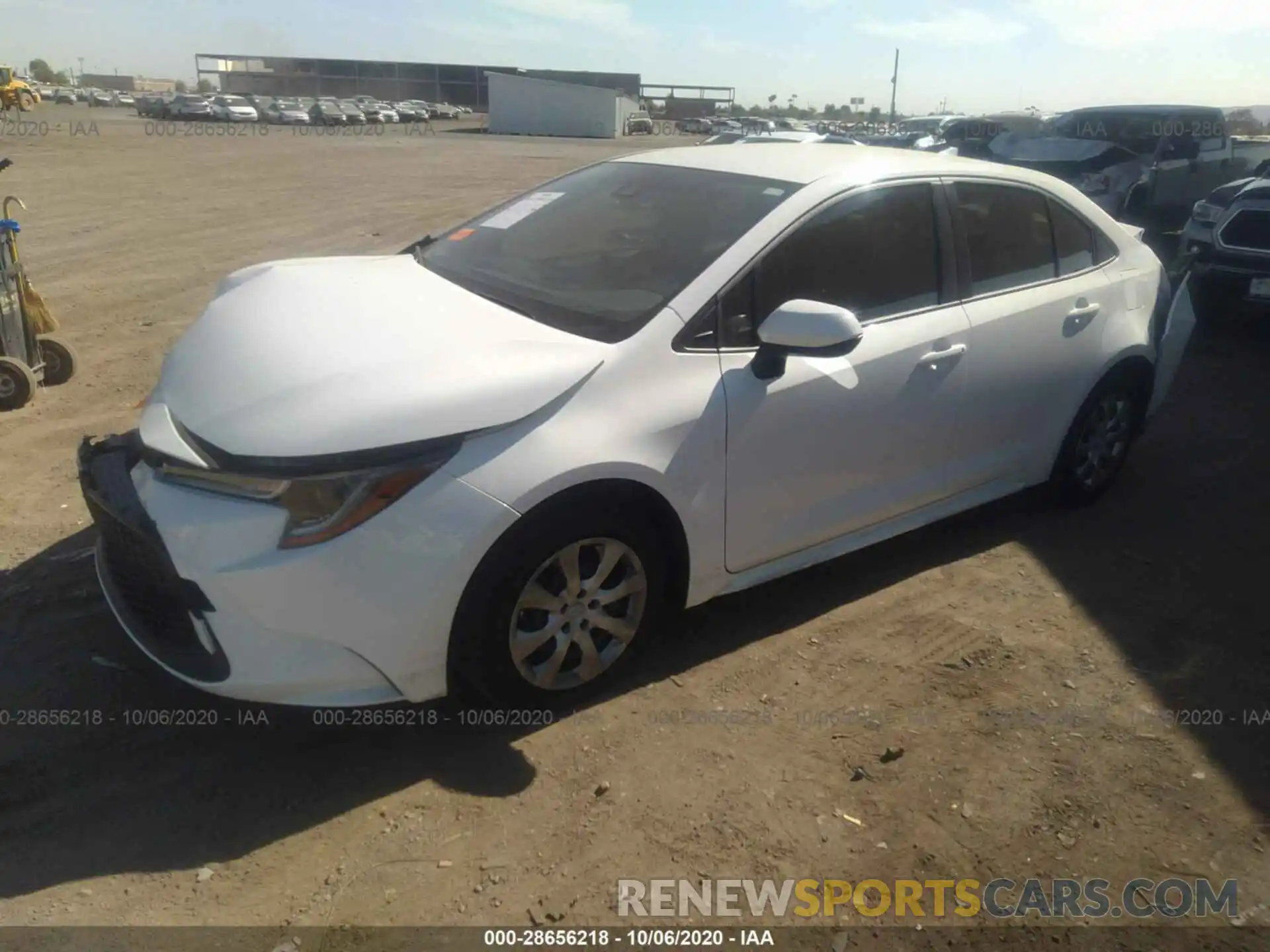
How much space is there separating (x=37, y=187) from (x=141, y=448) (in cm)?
1634

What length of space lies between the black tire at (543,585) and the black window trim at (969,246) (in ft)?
5.79

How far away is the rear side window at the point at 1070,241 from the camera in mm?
4348

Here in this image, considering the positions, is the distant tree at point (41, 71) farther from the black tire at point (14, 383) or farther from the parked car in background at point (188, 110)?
the black tire at point (14, 383)

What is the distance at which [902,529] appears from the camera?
12.8 feet

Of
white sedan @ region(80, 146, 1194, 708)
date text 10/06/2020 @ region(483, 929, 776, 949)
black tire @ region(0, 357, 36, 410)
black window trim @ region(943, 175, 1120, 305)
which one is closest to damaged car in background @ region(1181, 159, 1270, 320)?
black window trim @ region(943, 175, 1120, 305)

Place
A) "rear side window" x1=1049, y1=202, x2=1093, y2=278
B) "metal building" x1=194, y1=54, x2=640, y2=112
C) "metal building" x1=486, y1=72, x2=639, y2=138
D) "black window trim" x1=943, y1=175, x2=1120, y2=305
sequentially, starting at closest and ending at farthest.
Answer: "black window trim" x1=943, y1=175, x2=1120, y2=305 → "rear side window" x1=1049, y1=202, x2=1093, y2=278 → "metal building" x1=486, y1=72, x2=639, y2=138 → "metal building" x1=194, y1=54, x2=640, y2=112

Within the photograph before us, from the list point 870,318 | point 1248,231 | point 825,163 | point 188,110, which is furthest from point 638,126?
point 870,318

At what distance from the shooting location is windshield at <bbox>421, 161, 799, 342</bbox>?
320 centimetres

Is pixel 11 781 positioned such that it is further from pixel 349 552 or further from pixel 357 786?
pixel 349 552

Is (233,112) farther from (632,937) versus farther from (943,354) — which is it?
(632,937)

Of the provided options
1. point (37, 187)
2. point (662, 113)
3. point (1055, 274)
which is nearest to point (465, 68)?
point (662, 113)

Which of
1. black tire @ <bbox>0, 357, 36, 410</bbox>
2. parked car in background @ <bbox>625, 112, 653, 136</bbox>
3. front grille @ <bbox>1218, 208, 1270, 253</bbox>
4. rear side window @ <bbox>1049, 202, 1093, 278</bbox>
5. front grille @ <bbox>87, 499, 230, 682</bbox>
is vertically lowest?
parked car in background @ <bbox>625, 112, 653, 136</bbox>

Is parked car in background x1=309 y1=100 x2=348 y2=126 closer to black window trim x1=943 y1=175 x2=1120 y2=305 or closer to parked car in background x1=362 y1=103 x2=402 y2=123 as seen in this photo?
parked car in background x1=362 y1=103 x2=402 y2=123

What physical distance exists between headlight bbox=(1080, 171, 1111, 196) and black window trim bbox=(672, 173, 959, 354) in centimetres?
940
